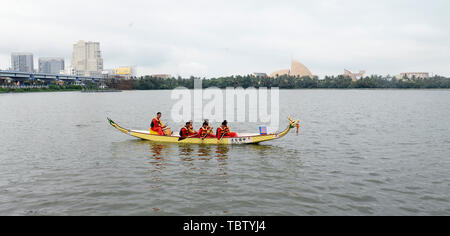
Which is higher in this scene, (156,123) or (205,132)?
(156,123)

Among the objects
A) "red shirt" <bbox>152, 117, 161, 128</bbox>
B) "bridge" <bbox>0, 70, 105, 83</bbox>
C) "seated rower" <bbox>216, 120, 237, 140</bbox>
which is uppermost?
"bridge" <bbox>0, 70, 105, 83</bbox>

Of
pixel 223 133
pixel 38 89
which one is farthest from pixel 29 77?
pixel 223 133

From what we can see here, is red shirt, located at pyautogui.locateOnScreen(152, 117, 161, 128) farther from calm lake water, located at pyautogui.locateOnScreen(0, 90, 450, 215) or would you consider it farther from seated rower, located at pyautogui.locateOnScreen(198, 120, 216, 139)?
seated rower, located at pyautogui.locateOnScreen(198, 120, 216, 139)

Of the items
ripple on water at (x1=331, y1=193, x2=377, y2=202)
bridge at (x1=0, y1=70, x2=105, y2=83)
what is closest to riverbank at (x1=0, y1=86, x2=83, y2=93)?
bridge at (x1=0, y1=70, x2=105, y2=83)

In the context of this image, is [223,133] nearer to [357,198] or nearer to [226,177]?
[226,177]

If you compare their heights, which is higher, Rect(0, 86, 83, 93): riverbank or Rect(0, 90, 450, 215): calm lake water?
Rect(0, 86, 83, 93): riverbank

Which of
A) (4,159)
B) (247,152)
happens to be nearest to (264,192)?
(247,152)

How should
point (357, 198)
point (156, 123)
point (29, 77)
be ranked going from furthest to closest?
point (29, 77) → point (156, 123) → point (357, 198)

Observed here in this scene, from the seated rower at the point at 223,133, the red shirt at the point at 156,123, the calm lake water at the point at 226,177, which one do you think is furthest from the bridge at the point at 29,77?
the seated rower at the point at 223,133

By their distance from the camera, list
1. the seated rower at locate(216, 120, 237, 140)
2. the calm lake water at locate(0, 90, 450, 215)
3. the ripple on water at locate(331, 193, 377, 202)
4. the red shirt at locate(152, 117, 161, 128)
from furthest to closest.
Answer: the red shirt at locate(152, 117, 161, 128) → the seated rower at locate(216, 120, 237, 140) → the ripple on water at locate(331, 193, 377, 202) → the calm lake water at locate(0, 90, 450, 215)
